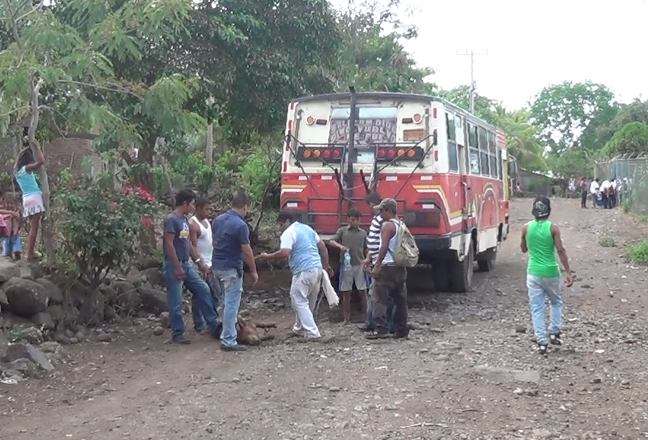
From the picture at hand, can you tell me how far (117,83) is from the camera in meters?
9.20

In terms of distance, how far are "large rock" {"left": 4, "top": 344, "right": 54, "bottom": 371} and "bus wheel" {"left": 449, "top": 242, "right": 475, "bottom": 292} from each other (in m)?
6.38

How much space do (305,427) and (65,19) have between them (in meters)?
7.52

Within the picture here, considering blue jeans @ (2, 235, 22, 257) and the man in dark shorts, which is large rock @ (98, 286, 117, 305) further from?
the man in dark shorts

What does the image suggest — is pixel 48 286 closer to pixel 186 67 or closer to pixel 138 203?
pixel 138 203

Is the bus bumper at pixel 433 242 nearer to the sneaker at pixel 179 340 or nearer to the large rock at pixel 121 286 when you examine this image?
the sneaker at pixel 179 340

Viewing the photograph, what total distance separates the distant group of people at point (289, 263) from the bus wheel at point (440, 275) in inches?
103

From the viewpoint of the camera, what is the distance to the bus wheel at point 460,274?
12.0 meters

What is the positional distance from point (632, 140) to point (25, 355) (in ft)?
119

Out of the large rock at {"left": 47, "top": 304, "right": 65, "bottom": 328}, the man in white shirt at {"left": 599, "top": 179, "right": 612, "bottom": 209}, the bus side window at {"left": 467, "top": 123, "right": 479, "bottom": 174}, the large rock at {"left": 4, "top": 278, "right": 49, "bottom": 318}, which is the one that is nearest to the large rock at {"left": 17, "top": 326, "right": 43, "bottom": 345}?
the large rock at {"left": 4, "top": 278, "right": 49, "bottom": 318}

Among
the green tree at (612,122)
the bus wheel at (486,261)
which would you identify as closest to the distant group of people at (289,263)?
the bus wheel at (486,261)

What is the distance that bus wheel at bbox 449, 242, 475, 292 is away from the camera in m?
12.0

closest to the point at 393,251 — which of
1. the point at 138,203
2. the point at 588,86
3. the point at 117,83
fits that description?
the point at 138,203

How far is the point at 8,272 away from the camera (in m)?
8.71

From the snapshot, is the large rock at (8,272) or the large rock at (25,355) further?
the large rock at (8,272)
